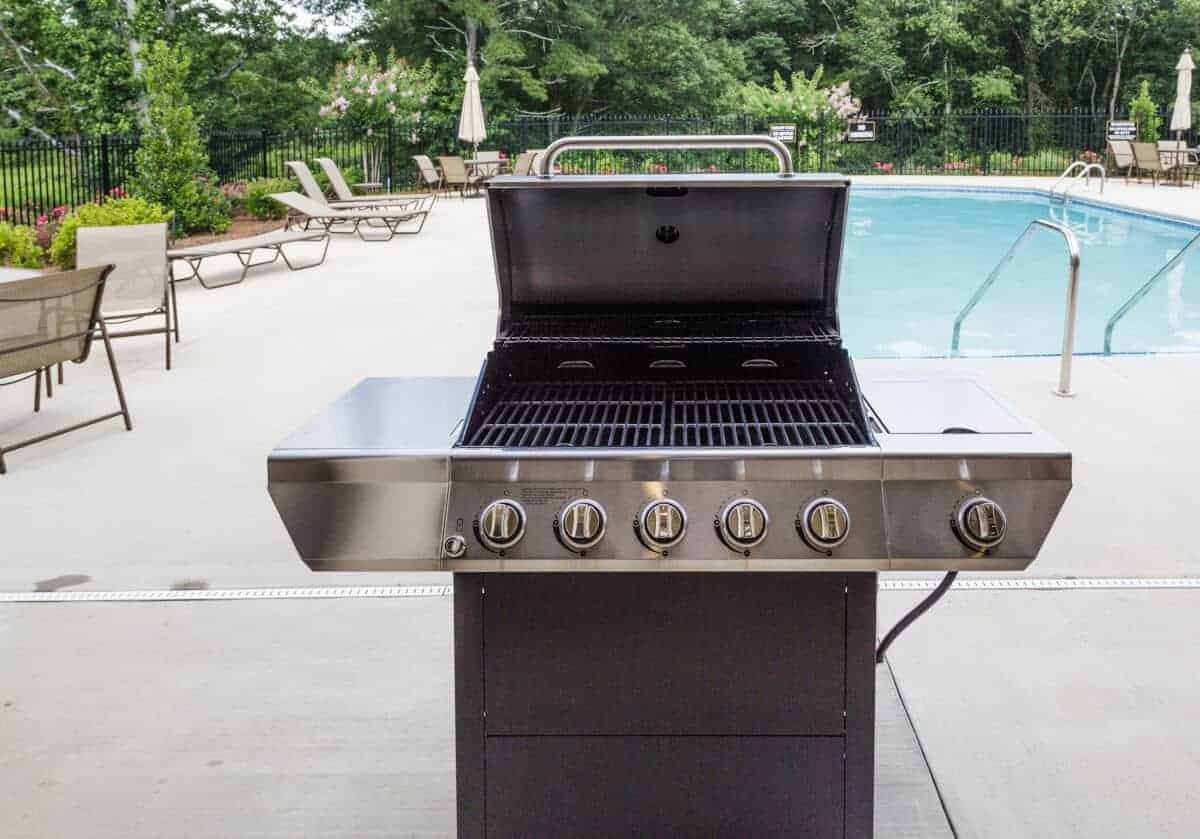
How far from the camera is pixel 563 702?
2.00 m

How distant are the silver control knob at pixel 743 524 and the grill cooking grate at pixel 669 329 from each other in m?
0.61

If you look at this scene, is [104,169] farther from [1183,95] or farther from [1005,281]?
[1183,95]

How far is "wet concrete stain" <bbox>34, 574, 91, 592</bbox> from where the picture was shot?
353 centimetres

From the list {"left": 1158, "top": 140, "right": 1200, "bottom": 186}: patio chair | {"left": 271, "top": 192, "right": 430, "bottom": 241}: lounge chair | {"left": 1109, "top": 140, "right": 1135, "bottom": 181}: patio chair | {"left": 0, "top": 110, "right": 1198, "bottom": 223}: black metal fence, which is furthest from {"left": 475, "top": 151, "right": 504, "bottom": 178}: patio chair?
{"left": 1158, "top": 140, "right": 1200, "bottom": 186}: patio chair

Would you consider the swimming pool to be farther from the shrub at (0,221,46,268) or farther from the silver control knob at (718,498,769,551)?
the shrub at (0,221,46,268)

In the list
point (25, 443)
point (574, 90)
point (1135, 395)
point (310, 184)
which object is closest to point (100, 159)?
point (310, 184)

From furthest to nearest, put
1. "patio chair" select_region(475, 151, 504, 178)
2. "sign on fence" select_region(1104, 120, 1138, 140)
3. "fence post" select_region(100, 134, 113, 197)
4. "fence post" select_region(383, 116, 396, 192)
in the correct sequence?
"fence post" select_region(383, 116, 396, 192)
"sign on fence" select_region(1104, 120, 1138, 140)
"patio chair" select_region(475, 151, 504, 178)
"fence post" select_region(100, 134, 113, 197)

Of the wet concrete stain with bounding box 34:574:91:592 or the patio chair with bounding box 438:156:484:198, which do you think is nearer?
the wet concrete stain with bounding box 34:574:91:592

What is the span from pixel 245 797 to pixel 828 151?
24656mm

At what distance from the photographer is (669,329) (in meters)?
2.31

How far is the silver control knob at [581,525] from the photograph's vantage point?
1741 millimetres

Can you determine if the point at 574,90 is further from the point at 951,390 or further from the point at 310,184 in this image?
the point at 951,390

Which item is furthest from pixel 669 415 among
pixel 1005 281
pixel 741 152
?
pixel 741 152

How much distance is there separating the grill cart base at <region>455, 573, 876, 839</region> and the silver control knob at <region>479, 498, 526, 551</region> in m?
0.22
